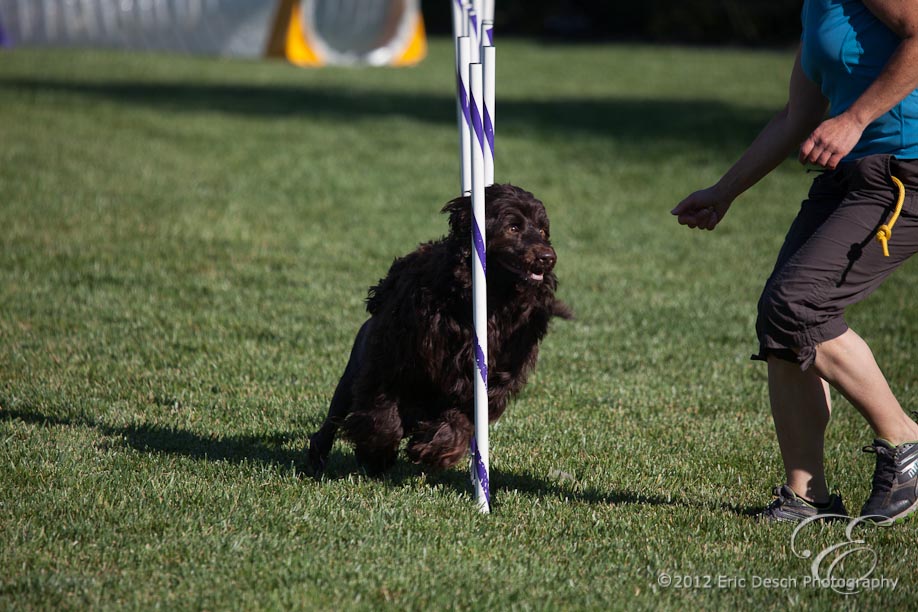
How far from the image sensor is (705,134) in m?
15.2

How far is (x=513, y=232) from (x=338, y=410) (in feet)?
3.82

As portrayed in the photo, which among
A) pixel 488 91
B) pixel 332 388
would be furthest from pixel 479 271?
pixel 332 388

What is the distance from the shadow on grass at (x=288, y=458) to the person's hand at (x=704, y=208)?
1.17 m

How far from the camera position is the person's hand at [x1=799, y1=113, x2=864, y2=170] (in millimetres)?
3354

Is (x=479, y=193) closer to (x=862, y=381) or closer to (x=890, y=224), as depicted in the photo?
(x=890, y=224)

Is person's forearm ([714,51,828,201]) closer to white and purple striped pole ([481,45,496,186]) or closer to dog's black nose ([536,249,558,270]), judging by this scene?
dog's black nose ([536,249,558,270])

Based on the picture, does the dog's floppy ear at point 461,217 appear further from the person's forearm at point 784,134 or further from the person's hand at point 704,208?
the person's forearm at point 784,134

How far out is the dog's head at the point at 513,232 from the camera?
12.5ft

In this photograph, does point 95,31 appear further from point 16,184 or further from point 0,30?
point 16,184

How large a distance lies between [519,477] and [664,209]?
696cm

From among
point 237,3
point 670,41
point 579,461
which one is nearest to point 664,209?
point 579,461

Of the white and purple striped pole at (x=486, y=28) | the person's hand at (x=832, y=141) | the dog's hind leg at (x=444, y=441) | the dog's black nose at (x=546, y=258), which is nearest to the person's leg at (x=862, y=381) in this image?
the person's hand at (x=832, y=141)

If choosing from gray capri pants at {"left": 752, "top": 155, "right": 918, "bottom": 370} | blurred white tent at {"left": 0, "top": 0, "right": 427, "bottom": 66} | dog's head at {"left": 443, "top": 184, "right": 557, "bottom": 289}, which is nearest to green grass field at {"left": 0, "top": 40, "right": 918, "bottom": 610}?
gray capri pants at {"left": 752, "top": 155, "right": 918, "bottom": 370}

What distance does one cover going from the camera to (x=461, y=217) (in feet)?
12.9
